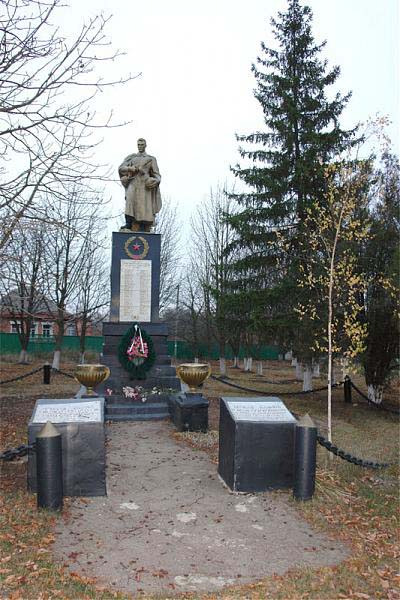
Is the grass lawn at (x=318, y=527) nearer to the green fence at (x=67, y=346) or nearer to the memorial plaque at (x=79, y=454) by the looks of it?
the memorial plaque at (x=79, y=454)

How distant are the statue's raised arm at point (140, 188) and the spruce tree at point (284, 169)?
421 cm

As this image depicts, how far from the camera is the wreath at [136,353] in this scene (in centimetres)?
1138

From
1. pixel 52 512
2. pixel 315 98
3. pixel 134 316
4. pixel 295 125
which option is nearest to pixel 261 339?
pixel 134 316

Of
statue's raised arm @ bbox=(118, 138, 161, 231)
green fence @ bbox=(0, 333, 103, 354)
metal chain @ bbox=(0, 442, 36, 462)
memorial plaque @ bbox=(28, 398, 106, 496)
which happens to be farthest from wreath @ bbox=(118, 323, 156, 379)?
green fence @ bbox=(0, 333, 103, 354)

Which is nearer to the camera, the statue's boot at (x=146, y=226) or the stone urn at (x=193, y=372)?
the stone urn at (x=193, y=372)

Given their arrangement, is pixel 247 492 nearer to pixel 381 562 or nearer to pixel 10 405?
pixel 381 562

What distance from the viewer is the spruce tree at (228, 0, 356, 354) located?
16.0 m

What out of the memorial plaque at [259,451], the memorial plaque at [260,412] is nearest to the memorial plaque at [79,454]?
the memorial plaque at [259,451]

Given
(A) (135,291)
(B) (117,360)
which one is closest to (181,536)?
(B) (117,360)

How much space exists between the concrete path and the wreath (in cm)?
440

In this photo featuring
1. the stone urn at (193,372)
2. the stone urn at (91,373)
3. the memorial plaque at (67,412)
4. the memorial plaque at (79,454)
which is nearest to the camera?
the memorial plaque at (79,454)

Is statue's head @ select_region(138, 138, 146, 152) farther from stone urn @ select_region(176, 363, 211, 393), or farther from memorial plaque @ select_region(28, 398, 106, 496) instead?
memorial plaque @ select_region(28, 398, 106, 496)

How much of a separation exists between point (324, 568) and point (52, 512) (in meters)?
2.75

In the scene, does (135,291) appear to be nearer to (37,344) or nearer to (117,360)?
(117,360)
